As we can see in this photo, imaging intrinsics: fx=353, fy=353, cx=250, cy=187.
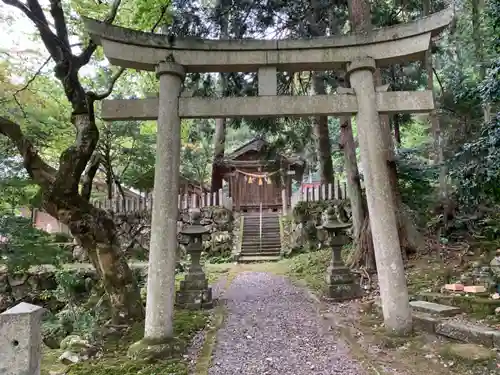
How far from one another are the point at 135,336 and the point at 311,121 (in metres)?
10.5

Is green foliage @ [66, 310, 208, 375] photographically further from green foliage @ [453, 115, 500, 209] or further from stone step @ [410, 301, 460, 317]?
green foliage @ [453, 115, 500, 209]

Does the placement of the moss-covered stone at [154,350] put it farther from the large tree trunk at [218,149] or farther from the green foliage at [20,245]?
the large tree trunk at [218,149]

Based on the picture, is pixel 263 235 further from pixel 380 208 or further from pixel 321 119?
pixel 380 208

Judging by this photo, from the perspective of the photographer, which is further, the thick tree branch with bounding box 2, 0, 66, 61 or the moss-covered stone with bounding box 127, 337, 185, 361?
the thick tree branch with bounding box 2, 0, 66, 61

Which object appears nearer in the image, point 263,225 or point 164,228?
point 164,228

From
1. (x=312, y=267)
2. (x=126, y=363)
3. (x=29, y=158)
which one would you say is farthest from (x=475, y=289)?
(x=29, y=158)

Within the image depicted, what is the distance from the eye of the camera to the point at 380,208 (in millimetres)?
4777

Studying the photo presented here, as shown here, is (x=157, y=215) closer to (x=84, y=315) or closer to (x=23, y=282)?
(x=84, y=315)

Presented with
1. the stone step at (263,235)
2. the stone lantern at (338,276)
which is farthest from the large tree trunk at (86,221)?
the stone step at (263,235)

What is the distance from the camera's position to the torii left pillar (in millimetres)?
4324

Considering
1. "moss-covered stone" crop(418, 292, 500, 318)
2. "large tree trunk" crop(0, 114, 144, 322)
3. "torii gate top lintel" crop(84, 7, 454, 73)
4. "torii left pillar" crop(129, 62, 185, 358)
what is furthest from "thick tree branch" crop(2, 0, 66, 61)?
"moss-covered stone" crop(418, 292, 500, 318)

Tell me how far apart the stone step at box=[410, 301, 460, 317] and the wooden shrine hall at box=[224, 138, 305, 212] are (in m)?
15.2

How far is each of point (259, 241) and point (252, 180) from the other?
6.52m

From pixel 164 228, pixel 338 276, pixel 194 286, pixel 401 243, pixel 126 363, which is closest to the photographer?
pixel 126 363
